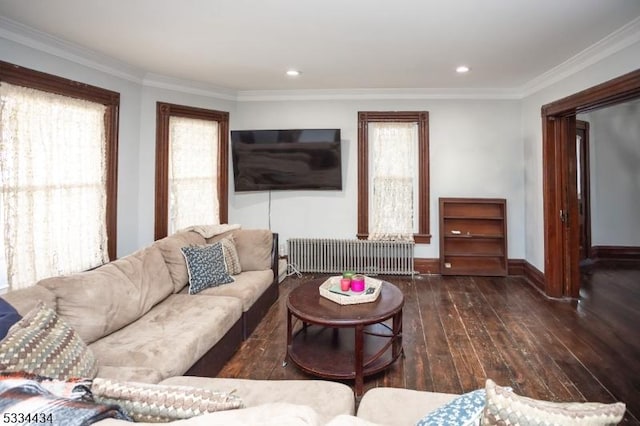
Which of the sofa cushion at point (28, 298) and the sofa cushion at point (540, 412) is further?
the sofa cushion at point (28, 298)

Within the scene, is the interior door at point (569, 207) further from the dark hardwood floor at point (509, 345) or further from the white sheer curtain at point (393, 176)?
the white sheer curtain at point (393, 176)

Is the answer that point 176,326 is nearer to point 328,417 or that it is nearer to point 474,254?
point 328,417

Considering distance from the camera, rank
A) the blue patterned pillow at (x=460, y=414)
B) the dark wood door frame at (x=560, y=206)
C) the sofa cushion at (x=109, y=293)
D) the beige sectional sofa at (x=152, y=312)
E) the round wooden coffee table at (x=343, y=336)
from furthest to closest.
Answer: the dark wood door frame at (x=560, y=206) < the round wooden coffee table at (x=343, y=336) < the sofa cushion at (x=109, y=293) < the beige sectional sofa at (x=152, y=312) < the blue patterned pillow at (x=460, y=414)

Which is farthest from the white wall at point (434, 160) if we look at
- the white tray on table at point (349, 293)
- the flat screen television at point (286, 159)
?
the white tray on table at point (349, 293)

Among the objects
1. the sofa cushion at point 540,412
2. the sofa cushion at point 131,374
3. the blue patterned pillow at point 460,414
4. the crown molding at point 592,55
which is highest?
the crown molding at point 592,55

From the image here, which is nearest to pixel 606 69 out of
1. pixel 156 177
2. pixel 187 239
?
pixel 187 239

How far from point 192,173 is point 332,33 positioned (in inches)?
108

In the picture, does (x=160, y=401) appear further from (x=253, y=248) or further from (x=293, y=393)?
(x=253, y=248)

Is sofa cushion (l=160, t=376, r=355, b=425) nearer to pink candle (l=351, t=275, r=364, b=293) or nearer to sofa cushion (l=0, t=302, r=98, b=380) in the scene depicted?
sofa cushion (l=0, t=302, r=98, b=380)

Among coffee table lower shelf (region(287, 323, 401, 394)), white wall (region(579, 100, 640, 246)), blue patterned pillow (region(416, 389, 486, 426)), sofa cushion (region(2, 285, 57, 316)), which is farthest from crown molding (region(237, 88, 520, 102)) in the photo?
blue patterned pillow (region(416, 389, 486, 426))

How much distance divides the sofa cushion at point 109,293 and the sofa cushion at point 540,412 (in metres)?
2.15

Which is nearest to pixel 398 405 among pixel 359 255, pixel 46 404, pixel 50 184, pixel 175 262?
pixel 46 404

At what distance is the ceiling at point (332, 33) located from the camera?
2545 mm

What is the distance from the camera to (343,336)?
9.86 ft
